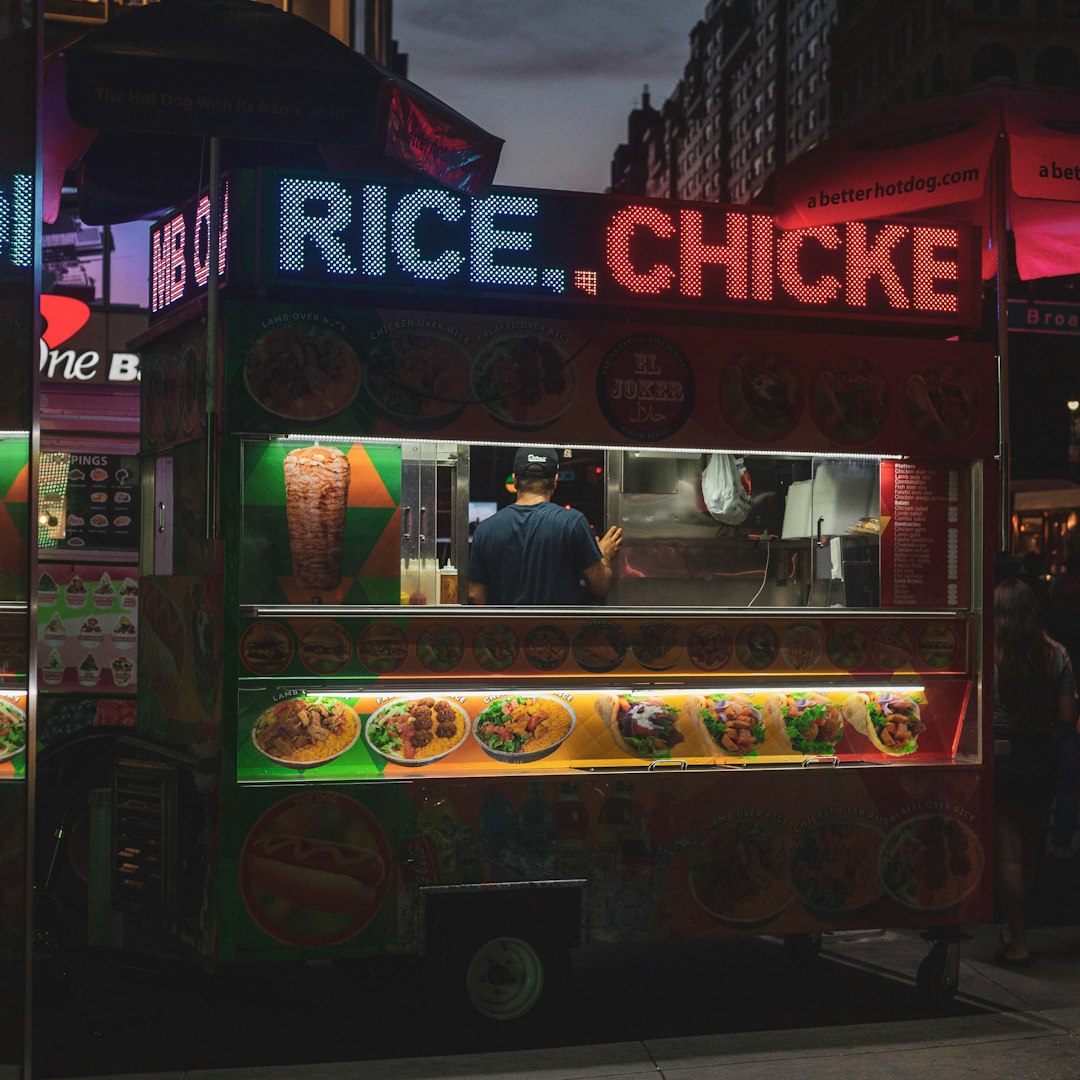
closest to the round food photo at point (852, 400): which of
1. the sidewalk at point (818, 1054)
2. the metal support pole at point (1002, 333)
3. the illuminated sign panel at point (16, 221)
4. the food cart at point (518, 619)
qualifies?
the food cart at point (518, 619)

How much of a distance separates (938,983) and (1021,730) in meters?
1.38

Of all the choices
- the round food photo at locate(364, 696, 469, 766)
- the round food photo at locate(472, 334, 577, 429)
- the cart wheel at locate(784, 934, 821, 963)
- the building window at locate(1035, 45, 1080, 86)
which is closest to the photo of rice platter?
the round food photo at locate(364, 696, 469, 766)

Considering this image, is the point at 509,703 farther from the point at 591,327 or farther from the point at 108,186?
the point at 108,186

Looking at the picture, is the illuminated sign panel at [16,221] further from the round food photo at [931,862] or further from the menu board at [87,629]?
the round food photo at [931,862]

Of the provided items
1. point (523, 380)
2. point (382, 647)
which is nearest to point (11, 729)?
point (382, 647)

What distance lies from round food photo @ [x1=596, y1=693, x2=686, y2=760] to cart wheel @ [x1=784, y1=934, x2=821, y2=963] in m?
1.44

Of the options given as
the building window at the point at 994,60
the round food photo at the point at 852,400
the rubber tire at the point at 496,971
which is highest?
the building window at the point at 994,60

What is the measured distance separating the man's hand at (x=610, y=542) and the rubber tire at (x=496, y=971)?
79.1 inches

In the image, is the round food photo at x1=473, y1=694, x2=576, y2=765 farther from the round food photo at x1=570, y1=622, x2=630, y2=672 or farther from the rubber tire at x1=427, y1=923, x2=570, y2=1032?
the rubber tire at x1=427, y1=923, x2=570, y2=1032

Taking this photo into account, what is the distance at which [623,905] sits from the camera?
18.6ft

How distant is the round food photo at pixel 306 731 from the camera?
18.0 ft

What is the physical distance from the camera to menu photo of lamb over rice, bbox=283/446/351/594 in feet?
18.7

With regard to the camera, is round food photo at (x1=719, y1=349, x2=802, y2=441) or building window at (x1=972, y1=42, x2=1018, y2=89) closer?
round food photo at (x1=719, y1=349, x2=802, y2=441)

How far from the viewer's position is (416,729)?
5762 mm
